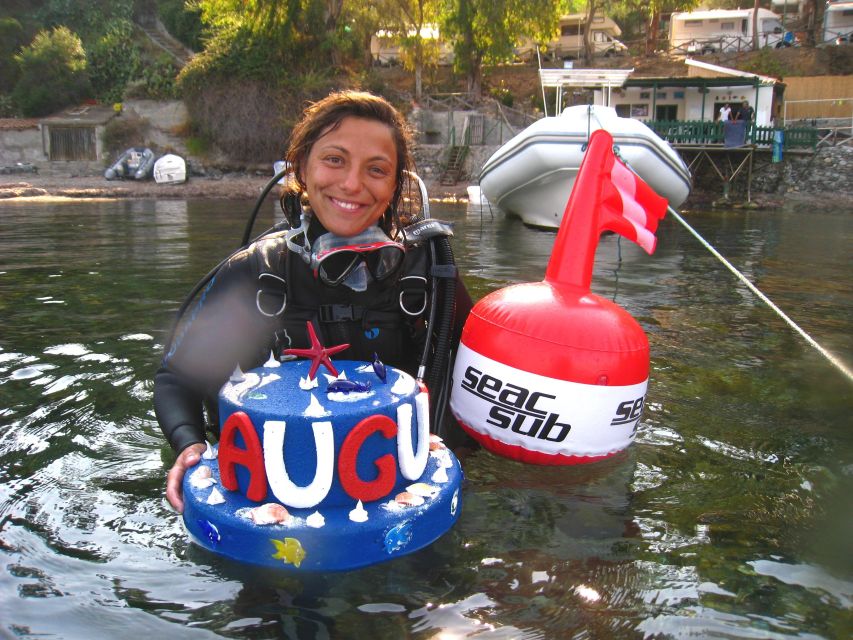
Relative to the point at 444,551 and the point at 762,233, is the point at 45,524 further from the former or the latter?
the point at 762,233

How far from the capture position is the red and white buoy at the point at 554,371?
2.92m

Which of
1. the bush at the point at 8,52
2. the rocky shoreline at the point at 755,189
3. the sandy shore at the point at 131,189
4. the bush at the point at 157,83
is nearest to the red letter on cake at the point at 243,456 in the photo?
the rocky shoreline at the point at 755,189

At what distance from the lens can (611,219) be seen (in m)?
3.54

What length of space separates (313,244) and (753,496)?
2.07 meters

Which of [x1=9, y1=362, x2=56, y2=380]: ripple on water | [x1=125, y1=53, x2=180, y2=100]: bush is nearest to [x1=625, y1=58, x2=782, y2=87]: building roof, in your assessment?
[x1=125, y1=53, x2=180, y2=100]: bush

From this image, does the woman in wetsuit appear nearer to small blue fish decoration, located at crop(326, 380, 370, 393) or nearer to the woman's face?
the woman's face

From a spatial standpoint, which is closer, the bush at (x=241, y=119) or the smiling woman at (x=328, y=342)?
the smiling woman at (x=328, y=342)

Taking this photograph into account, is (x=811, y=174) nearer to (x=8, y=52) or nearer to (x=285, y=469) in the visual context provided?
(x=285, y=469)

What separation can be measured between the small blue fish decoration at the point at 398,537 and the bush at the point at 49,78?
113ft

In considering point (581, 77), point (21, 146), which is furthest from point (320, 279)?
point (21, 146)

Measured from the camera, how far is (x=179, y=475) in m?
2.55

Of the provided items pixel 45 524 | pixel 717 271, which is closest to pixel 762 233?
pixel 717 271


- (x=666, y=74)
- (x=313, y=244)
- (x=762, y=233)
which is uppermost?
(x=666, y=74)

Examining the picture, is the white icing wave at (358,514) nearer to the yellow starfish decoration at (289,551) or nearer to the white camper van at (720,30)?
the yellow starfish decoration at (289,551)
